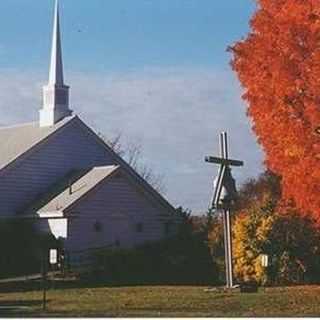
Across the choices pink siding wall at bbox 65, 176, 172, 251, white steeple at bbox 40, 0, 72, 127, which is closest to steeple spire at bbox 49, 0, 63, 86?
white steeple at bbox 40, 0, 72, 127

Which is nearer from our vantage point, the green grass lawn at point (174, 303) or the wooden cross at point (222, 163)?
the green grass lawn at point (174, 303)

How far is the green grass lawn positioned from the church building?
490 inches

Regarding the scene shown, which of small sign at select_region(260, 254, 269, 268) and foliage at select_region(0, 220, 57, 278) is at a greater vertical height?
foliage at select_region(0, 220, 57, 278)

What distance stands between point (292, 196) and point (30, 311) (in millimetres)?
7203

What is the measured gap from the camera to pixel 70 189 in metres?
39.2

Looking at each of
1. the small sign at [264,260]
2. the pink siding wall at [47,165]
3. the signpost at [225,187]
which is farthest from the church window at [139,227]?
the signpost at [225,187]

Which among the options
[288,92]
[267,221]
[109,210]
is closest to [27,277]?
[109,210]

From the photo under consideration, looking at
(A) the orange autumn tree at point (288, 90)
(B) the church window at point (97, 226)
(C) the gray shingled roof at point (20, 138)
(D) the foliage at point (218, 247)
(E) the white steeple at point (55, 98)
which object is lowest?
(D) the foliage at point (218, 247)

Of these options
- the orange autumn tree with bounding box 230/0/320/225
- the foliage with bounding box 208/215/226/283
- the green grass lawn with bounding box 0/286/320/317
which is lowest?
the green grass lawn with bounding box 0/286/320/317

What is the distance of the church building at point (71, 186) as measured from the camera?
125 ft

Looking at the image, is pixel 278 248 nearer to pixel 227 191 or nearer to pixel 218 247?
pixel 218 247

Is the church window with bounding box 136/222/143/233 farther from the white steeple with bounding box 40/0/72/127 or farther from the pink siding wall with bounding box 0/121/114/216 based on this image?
the white steeple with bounding box 40/0/72/127

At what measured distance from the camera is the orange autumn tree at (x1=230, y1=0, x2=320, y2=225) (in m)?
21.2

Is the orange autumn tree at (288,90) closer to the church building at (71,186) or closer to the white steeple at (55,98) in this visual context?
the church building at (71,186)
